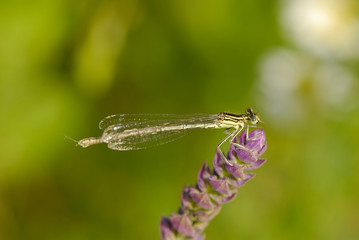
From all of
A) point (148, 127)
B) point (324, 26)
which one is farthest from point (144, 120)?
point (324, 26)

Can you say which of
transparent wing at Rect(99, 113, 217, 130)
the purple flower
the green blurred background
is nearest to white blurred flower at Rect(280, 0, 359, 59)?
the green blurred background

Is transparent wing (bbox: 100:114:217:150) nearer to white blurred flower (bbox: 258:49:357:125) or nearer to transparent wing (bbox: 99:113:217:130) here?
transparent wing (bbox: 99:113:217:130)

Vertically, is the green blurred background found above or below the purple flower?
above

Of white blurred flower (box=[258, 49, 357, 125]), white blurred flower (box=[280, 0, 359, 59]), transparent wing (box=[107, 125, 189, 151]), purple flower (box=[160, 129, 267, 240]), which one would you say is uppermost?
white blurred flower (box=[280, 0, 359, 59])

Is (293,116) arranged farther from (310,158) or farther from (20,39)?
(20,39)

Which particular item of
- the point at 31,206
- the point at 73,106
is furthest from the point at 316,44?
the point at 31,206

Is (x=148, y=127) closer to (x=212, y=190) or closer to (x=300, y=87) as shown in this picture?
(x=212, y=190)

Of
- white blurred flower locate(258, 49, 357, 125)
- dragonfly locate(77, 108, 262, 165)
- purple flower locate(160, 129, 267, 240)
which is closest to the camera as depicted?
purple flower locate(160, 129, 267, 240)
